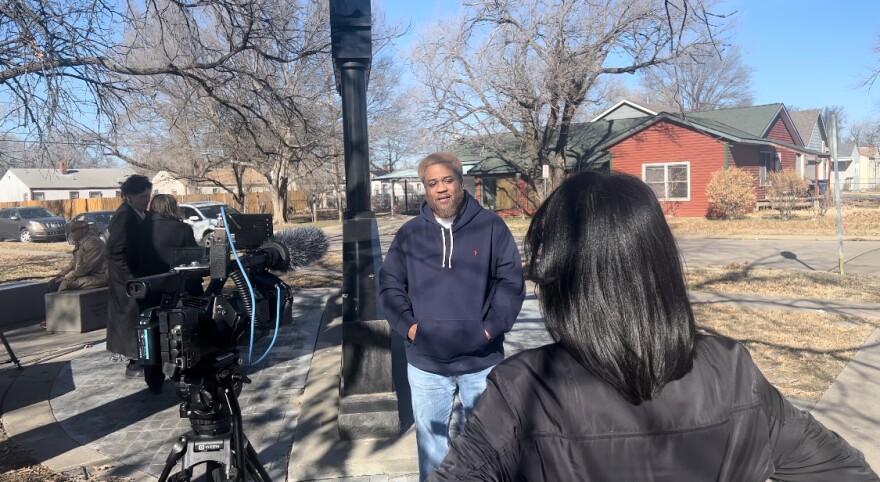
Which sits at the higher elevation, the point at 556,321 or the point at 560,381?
the point at 556,321

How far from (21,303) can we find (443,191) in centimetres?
811

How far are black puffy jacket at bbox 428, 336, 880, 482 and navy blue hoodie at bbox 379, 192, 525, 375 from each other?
1620 mm

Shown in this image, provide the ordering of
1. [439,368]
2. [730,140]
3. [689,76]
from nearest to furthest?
[439,368], [730,140], [689,76]

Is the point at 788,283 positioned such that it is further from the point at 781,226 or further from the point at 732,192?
the point at 732,192

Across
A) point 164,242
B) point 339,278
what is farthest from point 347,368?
point 339,278

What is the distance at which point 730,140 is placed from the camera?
24453mm

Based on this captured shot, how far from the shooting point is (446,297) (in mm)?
2924

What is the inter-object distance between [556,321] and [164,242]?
4604 mm

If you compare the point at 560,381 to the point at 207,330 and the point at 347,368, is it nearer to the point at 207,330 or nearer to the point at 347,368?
the point at 207,330

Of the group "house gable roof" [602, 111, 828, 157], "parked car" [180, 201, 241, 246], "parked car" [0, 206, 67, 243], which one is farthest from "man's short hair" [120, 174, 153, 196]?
"parked car" [0, 206, 67, 243]

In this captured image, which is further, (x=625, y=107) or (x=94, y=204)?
(x=94, y=204)

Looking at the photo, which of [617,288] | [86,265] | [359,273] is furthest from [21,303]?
[617,288]

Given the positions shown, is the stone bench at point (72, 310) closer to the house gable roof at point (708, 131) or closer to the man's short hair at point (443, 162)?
the man's short hair at point (443, 162)

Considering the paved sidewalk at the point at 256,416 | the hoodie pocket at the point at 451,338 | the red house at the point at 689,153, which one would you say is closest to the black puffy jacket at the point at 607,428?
the hoodie pocket at the point at 451,338
